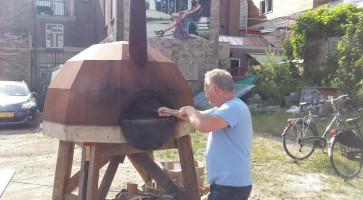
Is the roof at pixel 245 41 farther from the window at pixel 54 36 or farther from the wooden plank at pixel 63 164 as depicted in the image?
the wooden plank at pixel 63 164

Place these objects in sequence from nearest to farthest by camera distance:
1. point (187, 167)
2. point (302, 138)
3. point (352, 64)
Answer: point (187, 167) < point (302, 138) < point (352, 64)

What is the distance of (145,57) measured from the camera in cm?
328

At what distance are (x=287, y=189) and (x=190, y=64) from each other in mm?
13675

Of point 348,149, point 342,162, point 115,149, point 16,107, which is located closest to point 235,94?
point 16,107

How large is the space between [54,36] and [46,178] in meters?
22.4

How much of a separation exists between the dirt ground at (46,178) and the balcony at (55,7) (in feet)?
65.3

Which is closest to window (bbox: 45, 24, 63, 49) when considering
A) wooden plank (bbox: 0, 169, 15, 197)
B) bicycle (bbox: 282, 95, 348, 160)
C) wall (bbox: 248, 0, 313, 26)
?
wall (bbox: 248, 0, 313, 26)

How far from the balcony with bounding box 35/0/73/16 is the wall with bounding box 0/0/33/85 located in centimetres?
617

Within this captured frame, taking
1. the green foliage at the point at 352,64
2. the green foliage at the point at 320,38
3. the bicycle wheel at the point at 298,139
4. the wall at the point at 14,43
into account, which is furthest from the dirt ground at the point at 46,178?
the wall at the point at 14,43

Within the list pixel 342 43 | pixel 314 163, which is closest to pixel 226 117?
pixel 314 163

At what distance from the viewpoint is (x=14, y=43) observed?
19.1m

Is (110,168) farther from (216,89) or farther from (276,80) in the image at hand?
(276,80)

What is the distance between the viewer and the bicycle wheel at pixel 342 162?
6027 mm

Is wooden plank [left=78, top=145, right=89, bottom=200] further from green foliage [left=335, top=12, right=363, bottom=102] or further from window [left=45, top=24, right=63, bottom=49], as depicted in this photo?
window [left=45, top=24, right=63, bottom=49]
